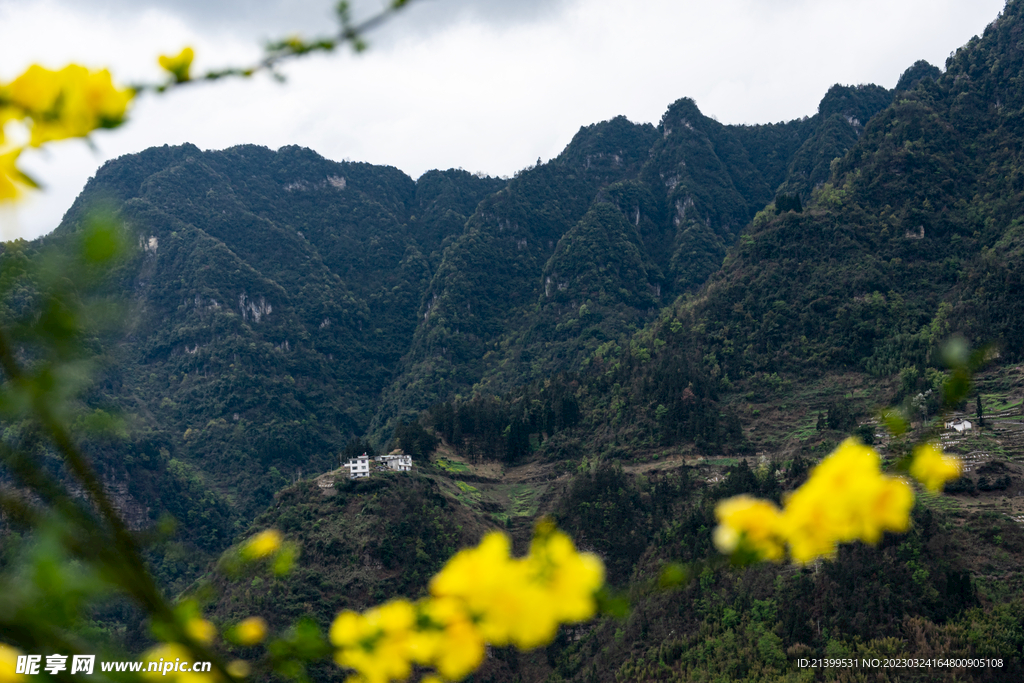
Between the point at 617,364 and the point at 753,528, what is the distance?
157ft

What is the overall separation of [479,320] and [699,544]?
63561mm

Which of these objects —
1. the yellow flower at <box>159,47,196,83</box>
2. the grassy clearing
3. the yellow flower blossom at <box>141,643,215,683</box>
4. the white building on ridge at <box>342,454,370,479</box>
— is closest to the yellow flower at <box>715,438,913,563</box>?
the yellow flower blossom at <box>141,643,215,683</box>

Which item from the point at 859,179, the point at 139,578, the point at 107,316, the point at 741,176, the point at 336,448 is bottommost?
the point at 336,448

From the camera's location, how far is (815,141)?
9562 cm

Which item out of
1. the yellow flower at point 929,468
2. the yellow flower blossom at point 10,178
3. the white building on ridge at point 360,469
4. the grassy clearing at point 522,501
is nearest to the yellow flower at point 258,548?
the yellow flower blossom at point 10,178

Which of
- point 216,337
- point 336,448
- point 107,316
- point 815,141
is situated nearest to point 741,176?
point 815,141

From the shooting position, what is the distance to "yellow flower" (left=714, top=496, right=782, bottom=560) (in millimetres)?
828

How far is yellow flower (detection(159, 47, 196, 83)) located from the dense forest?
32 centimetres

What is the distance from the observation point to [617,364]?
157 ft

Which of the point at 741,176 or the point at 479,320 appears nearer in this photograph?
the point at 479,320

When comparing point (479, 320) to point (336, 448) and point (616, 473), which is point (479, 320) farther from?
point (616, 473)

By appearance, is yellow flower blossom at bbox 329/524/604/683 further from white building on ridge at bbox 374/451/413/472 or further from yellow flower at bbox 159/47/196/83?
white building on ridge at bbox 374/451/413/472

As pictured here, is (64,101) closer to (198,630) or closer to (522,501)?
(198,630)

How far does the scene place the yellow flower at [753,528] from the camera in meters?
0.83
